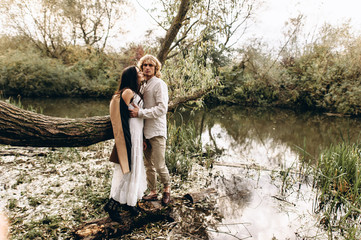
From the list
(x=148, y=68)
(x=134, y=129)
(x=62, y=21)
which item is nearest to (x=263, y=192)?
(x=134, y=129)

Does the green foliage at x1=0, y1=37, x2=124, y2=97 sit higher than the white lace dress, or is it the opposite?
the green foliage at x1=0, y1=37, x2=124, y2=97

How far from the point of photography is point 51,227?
214cm

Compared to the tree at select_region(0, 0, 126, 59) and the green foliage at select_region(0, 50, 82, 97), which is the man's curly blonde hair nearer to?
the green foliage at select_region(0, 50, 82, 97)

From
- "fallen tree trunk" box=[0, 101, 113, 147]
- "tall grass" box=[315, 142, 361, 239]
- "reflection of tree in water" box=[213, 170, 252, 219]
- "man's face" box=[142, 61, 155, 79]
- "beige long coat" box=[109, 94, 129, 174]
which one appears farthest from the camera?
"reflection of tree in water" box=[213, 170, 252, 219]

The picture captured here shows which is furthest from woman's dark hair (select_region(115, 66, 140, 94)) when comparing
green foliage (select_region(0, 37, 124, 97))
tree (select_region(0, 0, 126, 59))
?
tree (select_region(0, 0, 126, 59))

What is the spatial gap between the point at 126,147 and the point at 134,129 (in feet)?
0.73

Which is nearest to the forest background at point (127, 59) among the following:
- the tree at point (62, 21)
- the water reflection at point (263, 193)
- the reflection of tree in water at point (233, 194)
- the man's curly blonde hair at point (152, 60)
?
the tree at point (62, 21)

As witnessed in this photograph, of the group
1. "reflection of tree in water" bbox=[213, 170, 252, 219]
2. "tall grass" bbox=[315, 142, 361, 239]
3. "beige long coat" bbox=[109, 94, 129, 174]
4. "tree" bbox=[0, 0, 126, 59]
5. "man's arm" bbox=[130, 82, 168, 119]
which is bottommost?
"reflection of tree in water" bbox=[213, 170, 252, 219]

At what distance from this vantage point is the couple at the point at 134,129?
2162mm

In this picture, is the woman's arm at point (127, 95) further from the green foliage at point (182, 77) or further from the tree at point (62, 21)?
the tree at point (62, 21)

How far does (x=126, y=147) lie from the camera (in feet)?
7.08

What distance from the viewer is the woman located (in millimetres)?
2152

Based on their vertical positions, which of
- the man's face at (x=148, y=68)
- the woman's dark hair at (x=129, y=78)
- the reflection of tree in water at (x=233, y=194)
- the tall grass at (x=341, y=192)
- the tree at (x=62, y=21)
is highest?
the tree at (x=62, y=21)

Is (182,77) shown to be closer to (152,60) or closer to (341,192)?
(152,60)
